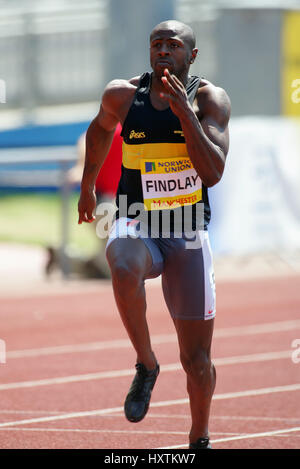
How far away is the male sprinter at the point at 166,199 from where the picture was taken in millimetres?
4652

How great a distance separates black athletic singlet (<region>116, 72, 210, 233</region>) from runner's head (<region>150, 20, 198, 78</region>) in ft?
0.54

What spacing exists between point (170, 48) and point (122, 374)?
13.2ft

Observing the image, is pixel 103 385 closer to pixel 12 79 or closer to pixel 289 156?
pixel 289 156

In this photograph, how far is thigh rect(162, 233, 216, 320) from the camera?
4.83 metres

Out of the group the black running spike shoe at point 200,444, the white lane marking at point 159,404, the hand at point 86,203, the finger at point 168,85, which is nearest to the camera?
the finger at point 168,85

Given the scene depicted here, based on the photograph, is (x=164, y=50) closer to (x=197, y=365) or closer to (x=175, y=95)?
(x=175, y=95)

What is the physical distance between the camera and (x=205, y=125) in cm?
467

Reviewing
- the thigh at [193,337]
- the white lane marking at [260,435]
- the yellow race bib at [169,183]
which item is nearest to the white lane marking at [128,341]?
the white lane marking at [260,435]

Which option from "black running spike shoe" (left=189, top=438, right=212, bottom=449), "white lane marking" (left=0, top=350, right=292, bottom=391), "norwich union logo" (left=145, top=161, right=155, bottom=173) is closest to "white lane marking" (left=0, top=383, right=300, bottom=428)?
"white lane marking" (left=0, top=350, right=292, bottom=391)
